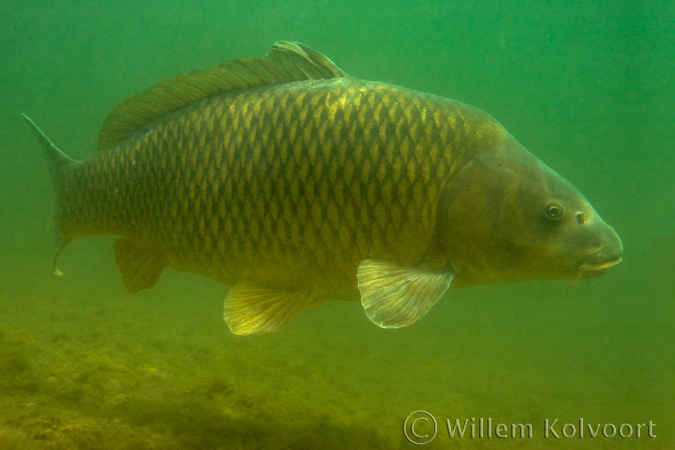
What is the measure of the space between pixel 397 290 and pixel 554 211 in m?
0.94

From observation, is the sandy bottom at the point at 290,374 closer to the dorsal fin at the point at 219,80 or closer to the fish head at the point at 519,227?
the fish head at the point at 519,227

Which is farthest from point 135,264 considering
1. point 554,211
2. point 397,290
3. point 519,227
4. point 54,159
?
point 554,211

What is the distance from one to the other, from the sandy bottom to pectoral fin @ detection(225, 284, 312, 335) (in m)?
0.71

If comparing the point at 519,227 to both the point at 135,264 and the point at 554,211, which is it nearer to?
the point at 554,211

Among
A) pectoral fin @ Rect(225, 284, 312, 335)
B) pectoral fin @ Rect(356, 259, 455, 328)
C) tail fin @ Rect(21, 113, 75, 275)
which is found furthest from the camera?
tail fin @ Rect(21, 113, 75, 275)

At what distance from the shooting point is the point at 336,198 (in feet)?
7.74

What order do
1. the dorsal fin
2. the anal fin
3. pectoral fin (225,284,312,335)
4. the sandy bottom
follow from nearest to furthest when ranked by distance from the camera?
1. pectoral fin (225,284,312,335)
2. the sandy bottom
3. the dorsal fin
4. the anal fin

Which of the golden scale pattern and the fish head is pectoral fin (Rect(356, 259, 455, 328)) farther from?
the fish head

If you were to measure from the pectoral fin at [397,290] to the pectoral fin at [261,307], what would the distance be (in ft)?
2.03

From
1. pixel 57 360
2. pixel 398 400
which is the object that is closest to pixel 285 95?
pixel 57 360

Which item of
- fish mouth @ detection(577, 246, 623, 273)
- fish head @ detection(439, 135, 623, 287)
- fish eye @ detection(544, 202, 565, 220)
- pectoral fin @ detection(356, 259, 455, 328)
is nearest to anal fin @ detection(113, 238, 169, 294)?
pectoral fin @ detection(356, 259, 455, 328)

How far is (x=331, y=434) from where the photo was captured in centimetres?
303

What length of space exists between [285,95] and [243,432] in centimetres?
223

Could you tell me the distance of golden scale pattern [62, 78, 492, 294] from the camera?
2.33 meters
